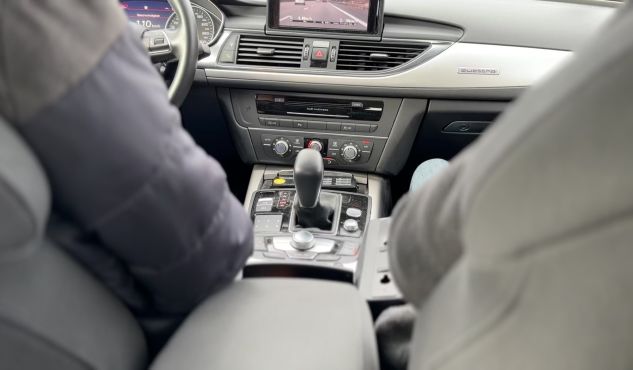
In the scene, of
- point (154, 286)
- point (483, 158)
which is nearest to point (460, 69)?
point (154, 286)

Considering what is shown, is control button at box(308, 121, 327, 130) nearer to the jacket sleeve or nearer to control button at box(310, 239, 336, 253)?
control button at box(310, 239, 336, 253)

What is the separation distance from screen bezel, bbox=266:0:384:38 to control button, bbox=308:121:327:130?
0.23 meters

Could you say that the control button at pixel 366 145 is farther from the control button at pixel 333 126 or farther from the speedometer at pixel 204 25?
the speedometer at pixel 204 25

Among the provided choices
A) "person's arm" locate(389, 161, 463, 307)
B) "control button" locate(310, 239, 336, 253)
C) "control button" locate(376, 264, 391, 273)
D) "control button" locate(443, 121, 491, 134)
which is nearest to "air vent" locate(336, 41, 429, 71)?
"control button" locate(443, 121, 491, 134)

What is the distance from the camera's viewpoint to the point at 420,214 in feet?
1.67

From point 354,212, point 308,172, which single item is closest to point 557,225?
point 308,172

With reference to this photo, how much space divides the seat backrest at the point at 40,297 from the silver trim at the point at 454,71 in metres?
0.97

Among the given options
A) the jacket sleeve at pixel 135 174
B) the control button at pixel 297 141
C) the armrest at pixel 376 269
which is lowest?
the control button at pixel 297 141

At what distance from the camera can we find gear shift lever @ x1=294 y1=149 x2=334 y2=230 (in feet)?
4.22

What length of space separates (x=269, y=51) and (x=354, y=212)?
46 centimetres

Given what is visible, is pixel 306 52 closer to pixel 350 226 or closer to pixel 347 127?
pixel 347 127

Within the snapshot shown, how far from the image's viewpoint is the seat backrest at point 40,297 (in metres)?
0.46

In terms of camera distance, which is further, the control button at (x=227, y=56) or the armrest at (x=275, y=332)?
the control button at (x=227, y=56)

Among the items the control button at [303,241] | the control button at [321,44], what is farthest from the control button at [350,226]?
the control button at [321,44]
